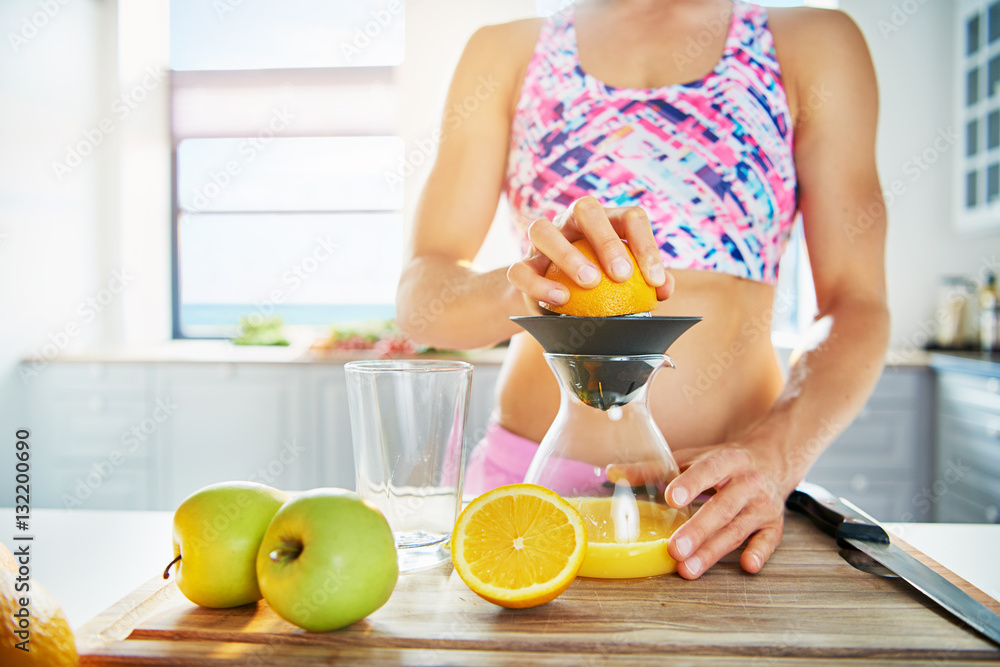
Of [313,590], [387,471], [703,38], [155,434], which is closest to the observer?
[313,590]

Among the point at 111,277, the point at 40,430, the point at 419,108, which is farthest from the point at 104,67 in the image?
the point at 40,430

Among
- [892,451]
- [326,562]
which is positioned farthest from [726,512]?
[892,451]

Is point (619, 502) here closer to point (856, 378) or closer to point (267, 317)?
point (856, 378)

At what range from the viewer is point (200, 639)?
49 centimetres

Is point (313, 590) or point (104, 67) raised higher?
point (104, 67)

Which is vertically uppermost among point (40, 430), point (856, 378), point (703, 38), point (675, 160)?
point (703, 38)

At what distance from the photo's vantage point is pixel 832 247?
38.6 inches

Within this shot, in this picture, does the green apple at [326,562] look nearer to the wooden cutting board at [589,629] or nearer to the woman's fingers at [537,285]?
the wooden cutting board at [589,629]

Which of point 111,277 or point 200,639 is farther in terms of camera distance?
point 111,277

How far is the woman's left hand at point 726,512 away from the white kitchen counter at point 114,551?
7.7 inches

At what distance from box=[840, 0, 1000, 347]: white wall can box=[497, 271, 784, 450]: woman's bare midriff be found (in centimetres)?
245

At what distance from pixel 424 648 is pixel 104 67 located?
3824mm

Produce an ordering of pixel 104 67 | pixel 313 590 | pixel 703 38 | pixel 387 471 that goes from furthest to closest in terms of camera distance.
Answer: pixel 104 67
pixel 703 38
pixel 387 471
pixel 313 590

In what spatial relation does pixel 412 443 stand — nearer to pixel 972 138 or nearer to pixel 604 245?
pixel 604 245
